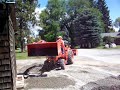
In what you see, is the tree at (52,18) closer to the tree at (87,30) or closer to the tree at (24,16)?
the tree at (87,30)

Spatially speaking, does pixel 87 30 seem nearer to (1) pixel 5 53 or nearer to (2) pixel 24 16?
(2) pixel 24 16

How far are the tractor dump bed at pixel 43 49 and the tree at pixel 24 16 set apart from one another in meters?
24.5

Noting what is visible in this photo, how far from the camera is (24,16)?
1489 inches

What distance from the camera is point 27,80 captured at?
10.3 metres

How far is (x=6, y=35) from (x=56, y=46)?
6.34 metres

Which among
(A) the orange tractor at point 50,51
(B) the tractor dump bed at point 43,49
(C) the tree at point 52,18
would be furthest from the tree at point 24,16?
(C) the tree at point 52,18

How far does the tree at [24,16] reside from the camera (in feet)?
124

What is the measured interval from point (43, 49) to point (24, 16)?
25229 millimetres

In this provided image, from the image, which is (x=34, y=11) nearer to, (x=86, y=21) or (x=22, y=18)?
(x=22, y=18)

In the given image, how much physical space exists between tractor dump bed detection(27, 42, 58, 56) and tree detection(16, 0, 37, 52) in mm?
24478

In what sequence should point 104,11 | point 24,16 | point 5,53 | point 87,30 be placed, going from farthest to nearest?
point 104,11 → point 87,30 → point 24,16 → point 5,53

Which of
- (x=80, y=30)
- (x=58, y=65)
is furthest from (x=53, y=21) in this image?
(x=58, y=65)

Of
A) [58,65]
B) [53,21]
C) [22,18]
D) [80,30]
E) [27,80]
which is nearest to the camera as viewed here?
[27,80]

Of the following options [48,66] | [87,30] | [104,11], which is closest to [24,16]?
[87,30]
